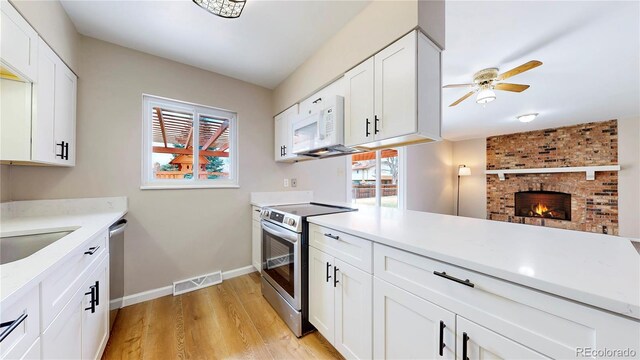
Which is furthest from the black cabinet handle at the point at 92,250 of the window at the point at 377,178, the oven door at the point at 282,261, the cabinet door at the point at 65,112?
the window at the point at 377,178

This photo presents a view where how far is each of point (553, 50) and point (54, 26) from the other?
4024mm

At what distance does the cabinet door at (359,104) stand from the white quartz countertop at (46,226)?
1727 millimetres

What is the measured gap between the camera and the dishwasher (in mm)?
1644

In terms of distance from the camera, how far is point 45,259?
850mm

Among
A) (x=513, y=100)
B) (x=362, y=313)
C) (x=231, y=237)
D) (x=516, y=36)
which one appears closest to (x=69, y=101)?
(x=231, y=237)

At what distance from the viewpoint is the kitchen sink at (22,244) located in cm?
115

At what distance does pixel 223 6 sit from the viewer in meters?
1.45

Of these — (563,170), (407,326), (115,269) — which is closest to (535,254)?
(407,326)

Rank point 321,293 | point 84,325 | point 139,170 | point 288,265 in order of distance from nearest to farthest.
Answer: point 84,325, point 321,293, point 288,265, point 139,170

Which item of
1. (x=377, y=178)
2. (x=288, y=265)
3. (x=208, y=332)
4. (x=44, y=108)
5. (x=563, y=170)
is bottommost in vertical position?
(x=208, y=332)

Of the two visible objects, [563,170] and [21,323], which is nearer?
[21,323]

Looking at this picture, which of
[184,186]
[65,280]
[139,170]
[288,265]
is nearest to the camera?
[65,280]

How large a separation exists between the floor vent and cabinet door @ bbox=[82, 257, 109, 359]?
30.7 inches

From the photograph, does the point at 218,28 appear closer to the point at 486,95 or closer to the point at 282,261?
the point at 282,261
